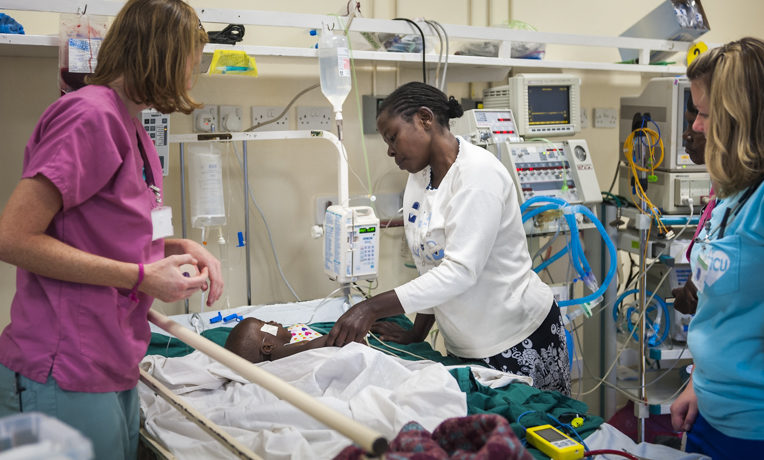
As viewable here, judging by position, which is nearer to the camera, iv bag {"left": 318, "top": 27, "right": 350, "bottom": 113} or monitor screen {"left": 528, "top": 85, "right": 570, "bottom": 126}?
iv bag {"left": 318, "top": 27, "right": 350, "bottom": 113}

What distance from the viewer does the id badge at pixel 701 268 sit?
4.99ft

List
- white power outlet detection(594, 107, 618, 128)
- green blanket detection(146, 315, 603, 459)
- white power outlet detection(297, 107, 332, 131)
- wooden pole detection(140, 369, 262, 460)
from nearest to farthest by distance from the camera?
wooden pole detection(140, 369, 262, 460)
green blanket detection(146, 315, 603, 459)
white power outlet detection(297, 107, 332, 131)
white power outlet detection(594, 107, 618, 128)

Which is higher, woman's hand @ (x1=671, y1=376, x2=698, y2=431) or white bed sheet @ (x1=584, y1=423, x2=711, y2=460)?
woman's hand @ (x1=671, y1=376, x2=698, y2=431)

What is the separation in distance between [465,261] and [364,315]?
1.09 ft

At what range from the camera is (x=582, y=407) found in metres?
1.84

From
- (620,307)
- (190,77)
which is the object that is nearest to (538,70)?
(620,307)

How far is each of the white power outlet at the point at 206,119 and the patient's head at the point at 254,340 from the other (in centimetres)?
98

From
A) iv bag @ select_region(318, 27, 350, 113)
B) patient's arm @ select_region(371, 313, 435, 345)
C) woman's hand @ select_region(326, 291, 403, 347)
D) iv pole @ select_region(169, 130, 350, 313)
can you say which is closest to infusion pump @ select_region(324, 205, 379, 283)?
iv pole @ select_region(169, 130, 350, 313)

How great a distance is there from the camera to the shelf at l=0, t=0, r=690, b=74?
2.26 m

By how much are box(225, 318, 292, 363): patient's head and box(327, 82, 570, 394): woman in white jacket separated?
28cm

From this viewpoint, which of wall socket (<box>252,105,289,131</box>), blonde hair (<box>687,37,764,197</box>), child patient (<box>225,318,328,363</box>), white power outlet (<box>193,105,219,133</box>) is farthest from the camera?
wall socket (<box>252,105,289,131</box>)

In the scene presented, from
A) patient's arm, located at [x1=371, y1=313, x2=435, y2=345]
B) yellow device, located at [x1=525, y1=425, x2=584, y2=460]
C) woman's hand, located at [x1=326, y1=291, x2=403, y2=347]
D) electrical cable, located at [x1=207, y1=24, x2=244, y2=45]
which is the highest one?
electrical cable, located at [x1=207, y1=24, x2=244, y2=45]

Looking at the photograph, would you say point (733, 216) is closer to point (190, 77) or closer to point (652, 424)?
point (190, 77)

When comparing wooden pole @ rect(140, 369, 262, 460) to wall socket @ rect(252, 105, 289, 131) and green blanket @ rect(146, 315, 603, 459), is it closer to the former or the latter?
green blanket @ rect(146, 315, 603, 459)
